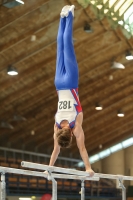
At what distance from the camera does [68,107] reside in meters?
7.10

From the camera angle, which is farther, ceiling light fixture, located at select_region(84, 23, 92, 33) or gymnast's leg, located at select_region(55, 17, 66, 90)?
ceiling light fixture, located at select_region(84, 23, 92, 33)

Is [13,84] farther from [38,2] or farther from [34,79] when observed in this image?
[38,2]

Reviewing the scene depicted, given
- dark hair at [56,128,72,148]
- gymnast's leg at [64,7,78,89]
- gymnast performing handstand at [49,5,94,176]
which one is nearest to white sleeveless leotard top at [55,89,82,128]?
gymnast performing handstand at [49,5,94,176]

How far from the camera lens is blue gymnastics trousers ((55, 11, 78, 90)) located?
720 cm

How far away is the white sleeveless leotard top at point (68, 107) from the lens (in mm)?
7043

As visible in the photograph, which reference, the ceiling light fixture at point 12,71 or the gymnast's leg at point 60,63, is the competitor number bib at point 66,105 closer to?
the gymnast's leg at point 60,63

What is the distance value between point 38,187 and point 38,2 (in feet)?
39.3

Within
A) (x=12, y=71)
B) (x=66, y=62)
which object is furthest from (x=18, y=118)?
(x=66, y=62)

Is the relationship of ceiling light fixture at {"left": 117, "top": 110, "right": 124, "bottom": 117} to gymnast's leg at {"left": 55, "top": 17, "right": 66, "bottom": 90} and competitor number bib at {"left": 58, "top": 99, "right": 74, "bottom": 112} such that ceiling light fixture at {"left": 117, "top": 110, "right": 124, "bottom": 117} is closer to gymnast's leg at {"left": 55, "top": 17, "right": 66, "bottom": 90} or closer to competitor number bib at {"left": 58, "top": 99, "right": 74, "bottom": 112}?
gymnast's leg at {"left": 55, "top": 17, "right": 66, "bottom": 90}

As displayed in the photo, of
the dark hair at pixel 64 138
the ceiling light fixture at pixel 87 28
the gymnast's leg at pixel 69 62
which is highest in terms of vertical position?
the ceiling light fixture at pixel 87 28

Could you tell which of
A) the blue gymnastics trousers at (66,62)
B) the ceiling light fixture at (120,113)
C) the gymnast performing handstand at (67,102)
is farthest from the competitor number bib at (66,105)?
the ceiling light fixture at (120,113)

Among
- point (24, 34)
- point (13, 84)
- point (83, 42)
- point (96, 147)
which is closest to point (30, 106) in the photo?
point (13, 84)

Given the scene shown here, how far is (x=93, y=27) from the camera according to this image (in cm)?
1892

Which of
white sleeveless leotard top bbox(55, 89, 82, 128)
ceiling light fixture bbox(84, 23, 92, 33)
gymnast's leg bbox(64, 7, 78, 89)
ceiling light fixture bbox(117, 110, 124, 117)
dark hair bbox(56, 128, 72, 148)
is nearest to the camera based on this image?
dark hair bbox(56, 128, 72, 148)
